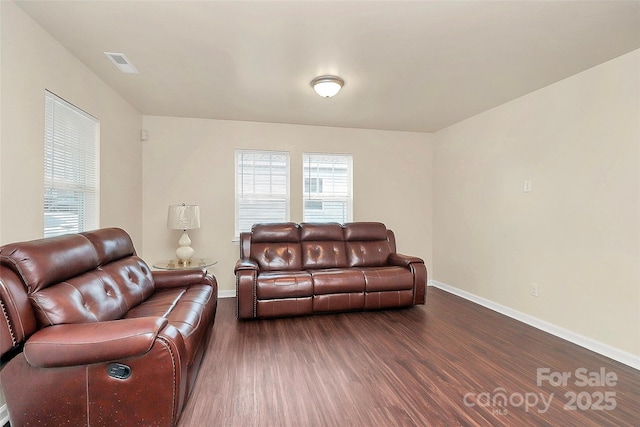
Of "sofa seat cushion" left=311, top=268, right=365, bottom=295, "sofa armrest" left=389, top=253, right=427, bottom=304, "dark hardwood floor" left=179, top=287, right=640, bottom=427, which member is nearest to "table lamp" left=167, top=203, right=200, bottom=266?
"dark hardwood floor" left=179, top=287, right=640, bottom=427

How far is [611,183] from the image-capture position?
2.54 m

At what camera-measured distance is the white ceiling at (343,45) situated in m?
1.92

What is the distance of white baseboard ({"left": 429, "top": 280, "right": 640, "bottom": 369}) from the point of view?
2412 millimetres

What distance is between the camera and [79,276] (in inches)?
76.6

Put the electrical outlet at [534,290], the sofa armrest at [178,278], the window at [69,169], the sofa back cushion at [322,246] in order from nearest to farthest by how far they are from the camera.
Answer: the window at [69,169], the sofa armrest at [178,278], the electrical outlet at [534,290], the sofa back cushion at [322,246]

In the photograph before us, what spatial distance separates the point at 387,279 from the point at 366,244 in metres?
0.77

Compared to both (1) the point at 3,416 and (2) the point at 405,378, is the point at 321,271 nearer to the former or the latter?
(2) the point at 405,378

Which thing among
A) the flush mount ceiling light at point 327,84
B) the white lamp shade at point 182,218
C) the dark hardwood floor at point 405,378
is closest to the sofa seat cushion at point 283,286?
the dark hardwood floor at point 405,378

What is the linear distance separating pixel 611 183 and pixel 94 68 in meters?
4.60

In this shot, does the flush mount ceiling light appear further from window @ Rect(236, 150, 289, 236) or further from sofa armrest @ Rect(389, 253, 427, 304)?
sofa armrest @ Rect(389, 253, 427, 304)

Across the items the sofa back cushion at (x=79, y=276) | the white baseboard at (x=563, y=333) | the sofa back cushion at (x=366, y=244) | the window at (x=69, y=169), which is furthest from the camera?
the sofa back cushion at (x=366, y=244)

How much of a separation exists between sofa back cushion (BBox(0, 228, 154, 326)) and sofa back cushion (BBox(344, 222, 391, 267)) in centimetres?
245

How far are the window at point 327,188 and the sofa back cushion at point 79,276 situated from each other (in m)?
2.58

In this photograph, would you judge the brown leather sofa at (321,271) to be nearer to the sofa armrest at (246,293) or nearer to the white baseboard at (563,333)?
the sofa armrest at (246,293)
